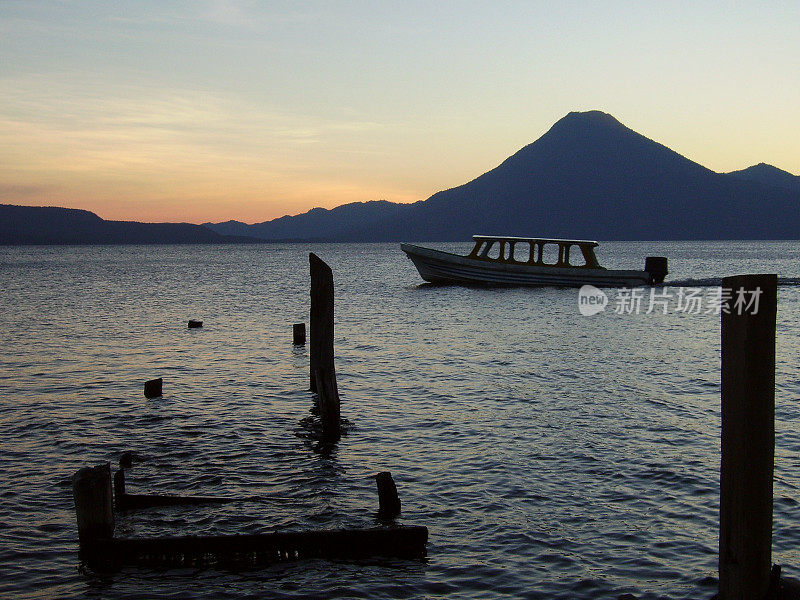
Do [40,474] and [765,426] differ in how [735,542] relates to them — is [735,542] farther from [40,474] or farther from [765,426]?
[40,474]

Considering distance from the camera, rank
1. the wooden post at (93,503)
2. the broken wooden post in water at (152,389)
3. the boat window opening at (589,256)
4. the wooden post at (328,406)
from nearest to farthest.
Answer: the wooden post at (93,503), the wooden post at (328,406), the broken wooden post in water at (152,389), the boat window opening at (589,256)

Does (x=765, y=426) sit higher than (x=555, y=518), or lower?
higher

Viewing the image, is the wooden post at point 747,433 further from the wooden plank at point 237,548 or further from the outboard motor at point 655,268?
the outboard motor at point 655,268

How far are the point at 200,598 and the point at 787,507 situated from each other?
7111 mm

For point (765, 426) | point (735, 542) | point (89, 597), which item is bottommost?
point (89, 597)

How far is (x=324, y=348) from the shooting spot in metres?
12.9

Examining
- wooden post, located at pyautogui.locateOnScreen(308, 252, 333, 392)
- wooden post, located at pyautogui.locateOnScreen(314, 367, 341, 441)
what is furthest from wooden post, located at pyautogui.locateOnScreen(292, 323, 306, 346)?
wooden post, located at pyautogui.locateOnScreen(314, 367, 341, 441)

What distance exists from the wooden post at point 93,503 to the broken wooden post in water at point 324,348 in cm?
529

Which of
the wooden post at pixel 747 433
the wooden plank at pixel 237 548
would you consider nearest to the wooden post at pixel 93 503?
the wooden plank at pixel 237 548

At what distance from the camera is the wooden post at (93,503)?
23.5ft

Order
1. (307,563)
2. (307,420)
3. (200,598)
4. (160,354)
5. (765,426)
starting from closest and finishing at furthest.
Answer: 1. (765,426)
2. (200,598)
3. (307,563)
4. (307,420)
5. (160,354)

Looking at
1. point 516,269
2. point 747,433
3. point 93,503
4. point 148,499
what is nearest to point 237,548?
point 93,503

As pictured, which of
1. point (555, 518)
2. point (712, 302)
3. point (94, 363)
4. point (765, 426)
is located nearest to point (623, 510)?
point (555, 518)

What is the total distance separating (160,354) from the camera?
2281cm
